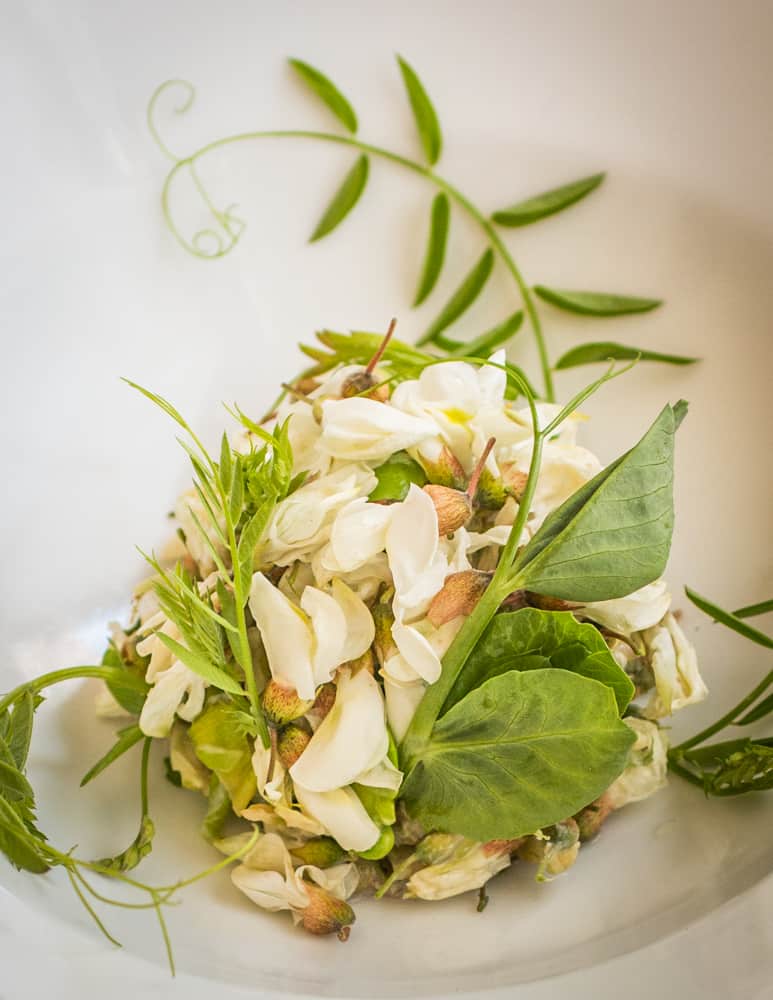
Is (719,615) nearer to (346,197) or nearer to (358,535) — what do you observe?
(358,535)

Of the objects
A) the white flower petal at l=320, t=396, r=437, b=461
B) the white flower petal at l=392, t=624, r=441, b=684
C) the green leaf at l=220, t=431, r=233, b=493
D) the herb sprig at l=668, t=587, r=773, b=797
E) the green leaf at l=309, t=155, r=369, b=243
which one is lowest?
the herb sprig at l=668, t=587, r=773, b=797

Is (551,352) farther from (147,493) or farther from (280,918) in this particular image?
(280,918)

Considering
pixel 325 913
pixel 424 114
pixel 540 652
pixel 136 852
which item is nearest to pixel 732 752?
pixel 540 652

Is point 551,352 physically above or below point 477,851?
above

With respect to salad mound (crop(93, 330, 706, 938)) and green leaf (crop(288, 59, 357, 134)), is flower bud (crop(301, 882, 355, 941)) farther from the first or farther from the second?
green leaf (crop(288, 59, 357, 134))

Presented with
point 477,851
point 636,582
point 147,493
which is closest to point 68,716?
point 147,493

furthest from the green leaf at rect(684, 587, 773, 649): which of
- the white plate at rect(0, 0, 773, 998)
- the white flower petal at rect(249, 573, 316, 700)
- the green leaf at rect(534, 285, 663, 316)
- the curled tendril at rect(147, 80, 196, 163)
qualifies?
the curled tendril at rect(147, 80, 196, 163)
